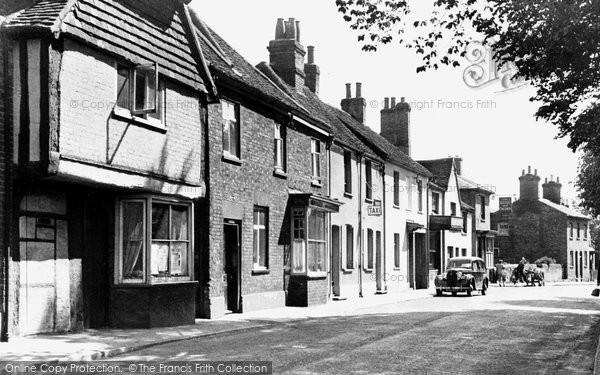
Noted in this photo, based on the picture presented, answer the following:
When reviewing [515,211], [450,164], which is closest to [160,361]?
[450,164]

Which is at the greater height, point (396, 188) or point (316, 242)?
point (396, 188)

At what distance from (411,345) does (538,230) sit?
58.6 metres

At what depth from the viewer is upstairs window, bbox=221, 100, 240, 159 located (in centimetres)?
1926

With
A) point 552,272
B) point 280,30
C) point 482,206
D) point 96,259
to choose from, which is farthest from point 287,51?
point 552,272

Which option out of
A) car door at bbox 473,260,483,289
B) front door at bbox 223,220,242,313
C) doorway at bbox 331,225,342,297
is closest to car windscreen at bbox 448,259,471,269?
car door at bbox 473,260,483,289

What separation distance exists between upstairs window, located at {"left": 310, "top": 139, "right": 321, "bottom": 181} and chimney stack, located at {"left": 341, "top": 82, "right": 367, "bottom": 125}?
14678 millimetres

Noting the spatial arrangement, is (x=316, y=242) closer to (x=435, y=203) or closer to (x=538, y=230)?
(x=435, y=203)

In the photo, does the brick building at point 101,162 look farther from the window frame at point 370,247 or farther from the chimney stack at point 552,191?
the chimney stack at point 552,191

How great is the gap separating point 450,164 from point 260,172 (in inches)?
1134

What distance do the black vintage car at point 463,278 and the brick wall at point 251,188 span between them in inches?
387

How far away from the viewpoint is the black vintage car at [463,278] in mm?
31094

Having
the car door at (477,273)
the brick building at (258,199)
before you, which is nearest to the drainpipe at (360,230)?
the brick building at (258,199)

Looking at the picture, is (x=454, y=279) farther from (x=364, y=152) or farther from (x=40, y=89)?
(x=40, y=89)

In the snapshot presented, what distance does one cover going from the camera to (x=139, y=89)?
48.6 feet
